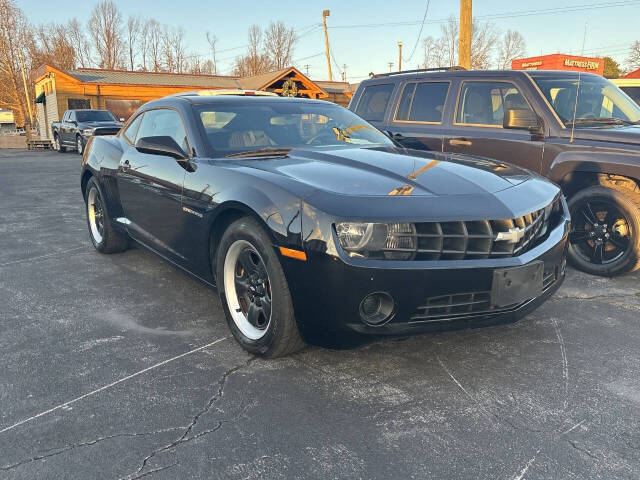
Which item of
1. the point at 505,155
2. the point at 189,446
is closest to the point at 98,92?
the point at 505,155

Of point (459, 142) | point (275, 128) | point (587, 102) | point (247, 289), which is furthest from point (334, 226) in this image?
point (587, 102)

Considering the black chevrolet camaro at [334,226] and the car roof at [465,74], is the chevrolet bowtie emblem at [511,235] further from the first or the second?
the car roof at [465,74]

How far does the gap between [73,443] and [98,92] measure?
34.6 metres

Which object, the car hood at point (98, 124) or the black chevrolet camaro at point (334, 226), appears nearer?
the black chevrolet camaro at point (334, 226)

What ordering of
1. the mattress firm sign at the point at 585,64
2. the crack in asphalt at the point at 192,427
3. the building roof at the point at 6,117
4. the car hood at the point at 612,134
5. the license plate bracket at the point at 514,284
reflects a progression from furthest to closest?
1. the building roof at the point at 6,117
2. the mattress firm sign at the point at 585,64
3. the car hood at the point at 612,134
4. the license plate bracket at the point at 514,284
5. the crack in asphalt at the point at 192,427

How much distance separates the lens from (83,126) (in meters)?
19.8

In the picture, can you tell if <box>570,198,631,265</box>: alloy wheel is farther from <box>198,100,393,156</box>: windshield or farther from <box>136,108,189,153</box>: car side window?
<box>136,108,189,153</box>: car side window

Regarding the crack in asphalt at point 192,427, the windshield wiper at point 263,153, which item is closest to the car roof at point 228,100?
the windshield wiper at point 263,153

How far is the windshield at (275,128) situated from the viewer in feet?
12.4

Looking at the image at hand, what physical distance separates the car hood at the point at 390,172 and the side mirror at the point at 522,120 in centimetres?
145

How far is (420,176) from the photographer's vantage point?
3.07 metres

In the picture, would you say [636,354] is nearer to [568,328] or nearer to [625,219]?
[568,328]

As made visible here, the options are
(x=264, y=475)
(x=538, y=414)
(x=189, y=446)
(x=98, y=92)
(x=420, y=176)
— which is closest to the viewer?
(x=264, y=475)

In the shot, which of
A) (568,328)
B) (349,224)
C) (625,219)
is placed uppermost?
(349,224)
